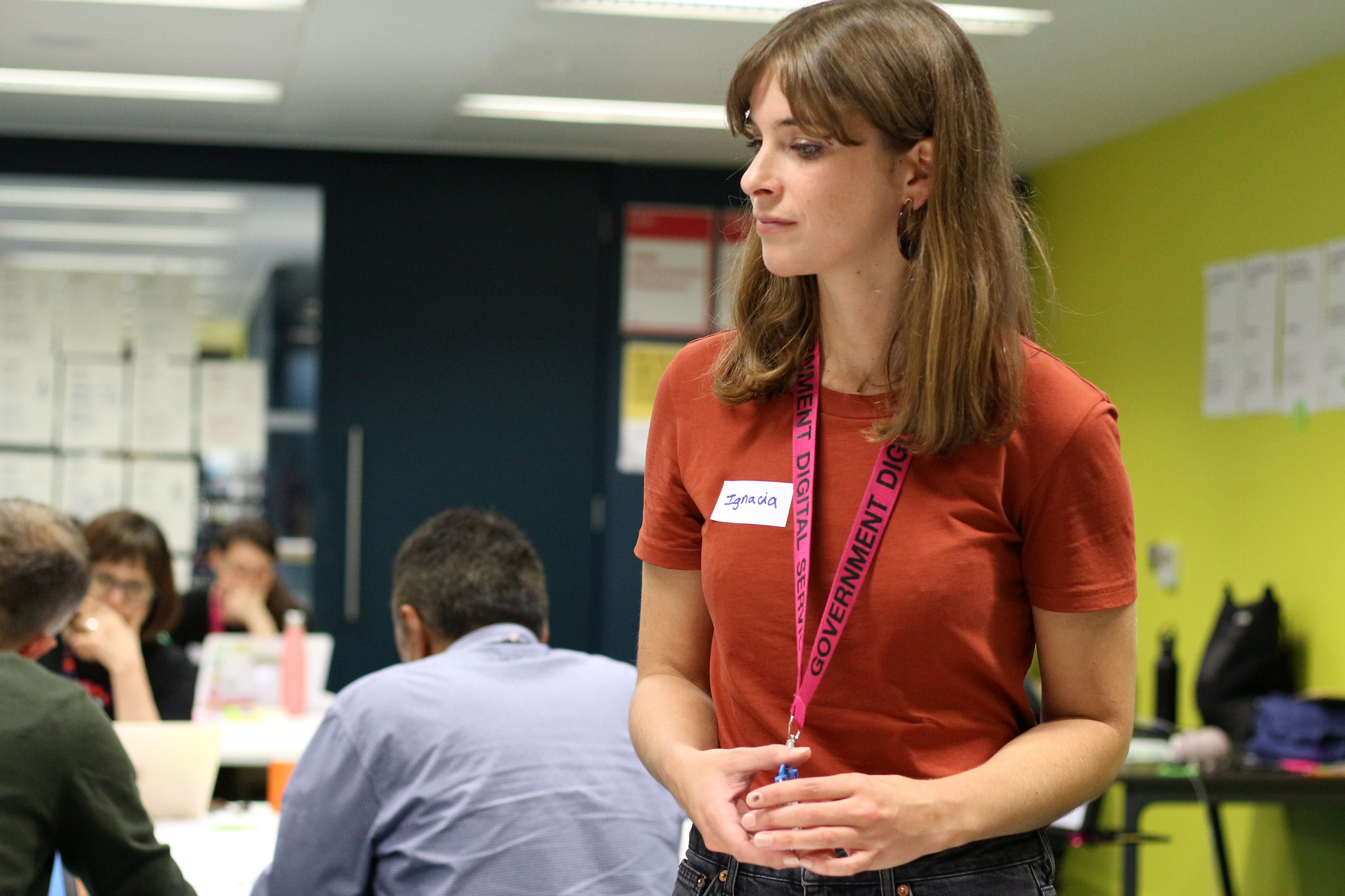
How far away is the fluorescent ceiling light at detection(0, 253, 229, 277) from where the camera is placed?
5695 millimetres

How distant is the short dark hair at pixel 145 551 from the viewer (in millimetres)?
3650

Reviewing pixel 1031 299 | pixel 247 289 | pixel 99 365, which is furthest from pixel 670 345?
pixel 1031 299

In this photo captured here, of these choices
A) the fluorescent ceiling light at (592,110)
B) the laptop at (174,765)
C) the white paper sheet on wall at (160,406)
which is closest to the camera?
the laptop at (174,765)

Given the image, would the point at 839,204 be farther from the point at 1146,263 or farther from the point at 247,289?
the point at 247,289

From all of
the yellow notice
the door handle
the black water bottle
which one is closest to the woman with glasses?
the door handle

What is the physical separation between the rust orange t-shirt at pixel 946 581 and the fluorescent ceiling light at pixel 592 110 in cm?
398

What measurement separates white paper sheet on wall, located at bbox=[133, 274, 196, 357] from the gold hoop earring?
16.9 ft

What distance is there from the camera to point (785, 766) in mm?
930

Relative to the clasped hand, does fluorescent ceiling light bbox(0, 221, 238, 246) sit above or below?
above

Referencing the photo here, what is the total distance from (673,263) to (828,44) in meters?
4.93

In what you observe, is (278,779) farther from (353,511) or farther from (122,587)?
(353,511)

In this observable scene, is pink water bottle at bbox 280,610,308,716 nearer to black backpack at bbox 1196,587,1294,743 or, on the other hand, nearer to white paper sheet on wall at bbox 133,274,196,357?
white paper sheet on wall at bbox 133,274,196,357

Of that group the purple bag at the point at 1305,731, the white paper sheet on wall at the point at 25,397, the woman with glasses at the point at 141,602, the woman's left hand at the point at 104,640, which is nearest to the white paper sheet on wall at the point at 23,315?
the white paper sheet on wall at the point at 25,397

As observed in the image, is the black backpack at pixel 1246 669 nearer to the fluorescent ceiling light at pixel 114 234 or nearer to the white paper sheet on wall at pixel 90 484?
the white paper sheet on wall at pixel 90 484
